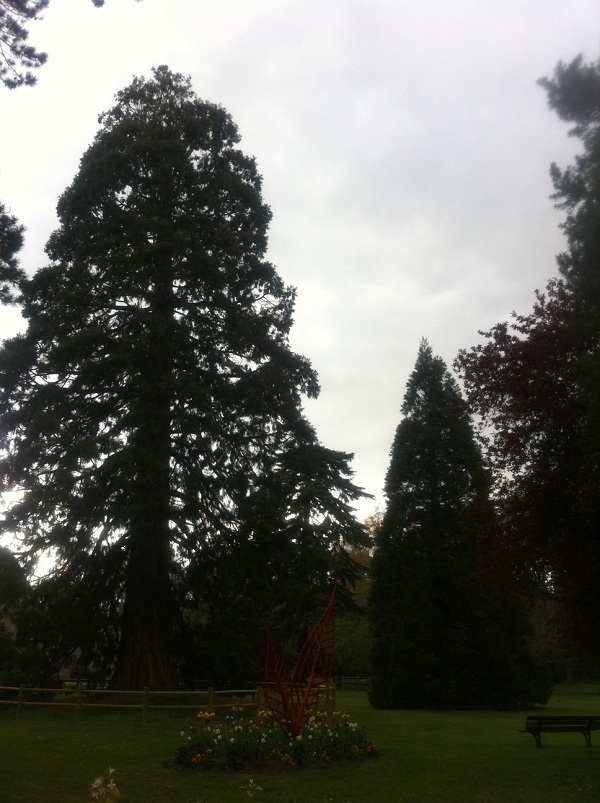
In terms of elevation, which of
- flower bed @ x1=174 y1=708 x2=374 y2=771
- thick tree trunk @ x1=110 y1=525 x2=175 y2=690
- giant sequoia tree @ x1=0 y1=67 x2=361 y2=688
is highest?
giant sequoia tree @ x1=0 y1=67 x2=361 y2=688

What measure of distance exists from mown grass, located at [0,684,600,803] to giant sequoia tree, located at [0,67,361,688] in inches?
206

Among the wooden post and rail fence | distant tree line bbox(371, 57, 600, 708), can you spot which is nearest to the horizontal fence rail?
the wooden post and rail fence

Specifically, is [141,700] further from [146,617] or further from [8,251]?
[8,251]

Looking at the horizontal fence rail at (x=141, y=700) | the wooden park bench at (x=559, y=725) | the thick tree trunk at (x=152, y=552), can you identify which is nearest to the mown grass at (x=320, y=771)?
the wooden park bench at (x=559, y=725)

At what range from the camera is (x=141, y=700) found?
21.5 metres

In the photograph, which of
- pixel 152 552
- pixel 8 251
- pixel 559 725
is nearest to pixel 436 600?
pixel 152 552

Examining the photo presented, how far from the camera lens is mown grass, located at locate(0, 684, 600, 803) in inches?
469

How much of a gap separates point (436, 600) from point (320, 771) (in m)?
18.6

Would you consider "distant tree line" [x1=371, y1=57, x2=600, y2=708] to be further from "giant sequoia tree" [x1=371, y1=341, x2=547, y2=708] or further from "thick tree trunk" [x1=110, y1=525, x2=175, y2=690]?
"giant sequoia tree" [x1=371, y1=341, x2=547, y2=708]

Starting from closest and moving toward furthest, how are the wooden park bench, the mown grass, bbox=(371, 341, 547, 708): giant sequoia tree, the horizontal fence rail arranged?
the mown grass → the wooden park bench → the horizontal fence rail → bbox=(371, 341, 547, 708): giant sequoia tree

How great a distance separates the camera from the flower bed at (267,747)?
13.9 metres

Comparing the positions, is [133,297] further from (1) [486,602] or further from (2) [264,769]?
(1) [486,602]

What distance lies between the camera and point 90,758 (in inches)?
562

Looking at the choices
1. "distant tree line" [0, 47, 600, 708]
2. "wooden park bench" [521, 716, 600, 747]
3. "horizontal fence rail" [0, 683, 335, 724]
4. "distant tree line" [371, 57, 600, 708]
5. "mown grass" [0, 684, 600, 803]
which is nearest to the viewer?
"mown grass" [0, 684, 600, 803]
